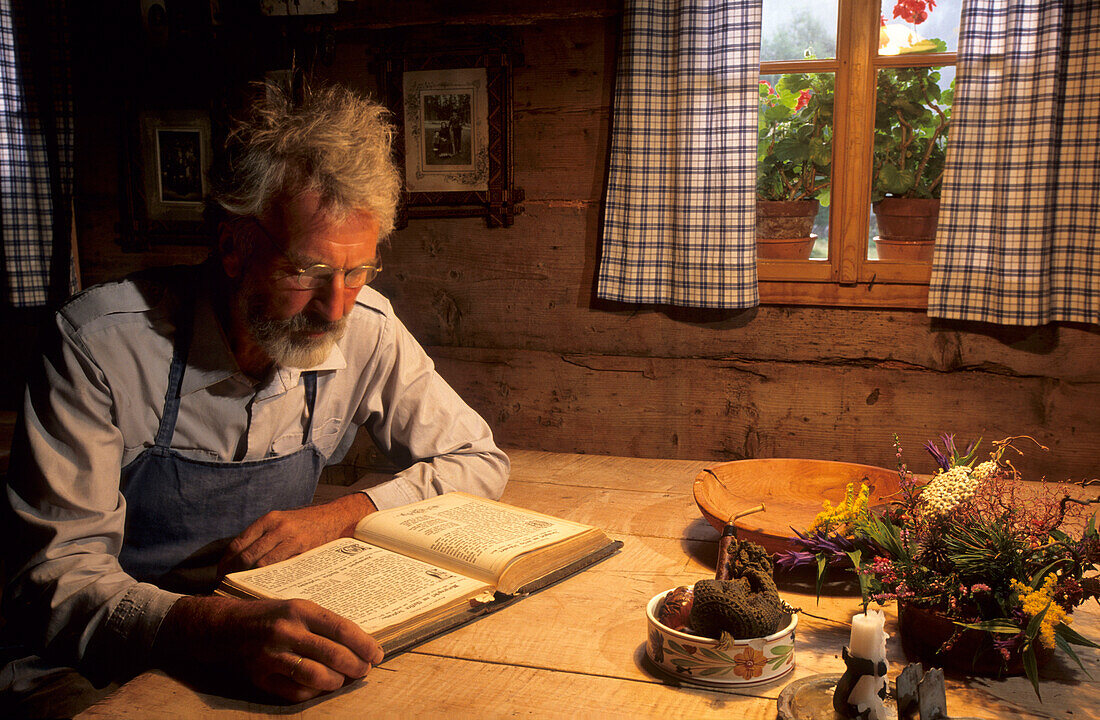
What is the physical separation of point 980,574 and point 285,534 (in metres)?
1.15

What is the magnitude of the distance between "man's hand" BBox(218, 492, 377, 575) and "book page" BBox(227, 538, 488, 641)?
6 centimetres

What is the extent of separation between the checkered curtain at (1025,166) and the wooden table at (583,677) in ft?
5.02

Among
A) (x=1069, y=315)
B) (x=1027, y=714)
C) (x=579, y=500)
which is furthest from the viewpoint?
(x=1069, y=315)

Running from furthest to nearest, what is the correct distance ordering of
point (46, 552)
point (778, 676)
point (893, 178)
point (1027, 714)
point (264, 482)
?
point (893, 178), point (264, 482), point (46, 552), point (778, 676), point (1027, 714)

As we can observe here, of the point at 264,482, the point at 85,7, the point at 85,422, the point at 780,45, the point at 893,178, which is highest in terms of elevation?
the point at 85,7

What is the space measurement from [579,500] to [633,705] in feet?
3.01

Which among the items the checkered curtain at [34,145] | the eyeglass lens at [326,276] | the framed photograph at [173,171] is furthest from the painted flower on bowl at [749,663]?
the checkered curtain at [34,145]

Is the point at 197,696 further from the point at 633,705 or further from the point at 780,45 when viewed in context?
the point at 780,45

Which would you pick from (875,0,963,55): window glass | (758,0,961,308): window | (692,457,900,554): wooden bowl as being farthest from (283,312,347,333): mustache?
(875,0,963,55): window glass

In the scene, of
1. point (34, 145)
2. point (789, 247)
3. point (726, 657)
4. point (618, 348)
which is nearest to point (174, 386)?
point (726, 657)

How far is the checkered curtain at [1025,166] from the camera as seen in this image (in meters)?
2.51

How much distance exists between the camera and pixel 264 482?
5.71ft

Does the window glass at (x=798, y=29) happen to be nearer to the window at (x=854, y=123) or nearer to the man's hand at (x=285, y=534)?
the window at (x=854, y=123)

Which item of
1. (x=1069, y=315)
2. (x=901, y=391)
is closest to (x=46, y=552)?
(x=901, y=391)
